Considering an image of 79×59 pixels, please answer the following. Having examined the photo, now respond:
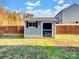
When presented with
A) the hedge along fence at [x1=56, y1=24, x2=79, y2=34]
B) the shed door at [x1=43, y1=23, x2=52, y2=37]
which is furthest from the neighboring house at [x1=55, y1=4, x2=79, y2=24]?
the shed door at [x1=43, y1=23, x2=52, y2=37]

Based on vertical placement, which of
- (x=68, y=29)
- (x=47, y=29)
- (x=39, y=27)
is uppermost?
(x=39, y=27)

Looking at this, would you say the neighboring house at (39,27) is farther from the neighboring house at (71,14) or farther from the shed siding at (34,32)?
the neighboring house at (71,14)

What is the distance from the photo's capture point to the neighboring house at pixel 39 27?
23922mm

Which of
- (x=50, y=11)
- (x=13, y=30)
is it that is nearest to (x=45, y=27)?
(x=13, y=30)

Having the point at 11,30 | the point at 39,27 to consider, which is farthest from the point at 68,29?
the point at 11,30

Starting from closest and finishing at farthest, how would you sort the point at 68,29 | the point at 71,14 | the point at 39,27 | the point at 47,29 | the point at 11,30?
the point at 47,29 → the point at 39,27 → the point at 11,30 → the point at 68,29 → the point at 71,14

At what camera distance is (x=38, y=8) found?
139 feet

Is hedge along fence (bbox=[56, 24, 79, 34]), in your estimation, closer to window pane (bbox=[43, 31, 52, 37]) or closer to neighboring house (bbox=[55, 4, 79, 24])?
window pane (bbox=[43, 31, 52, 37])

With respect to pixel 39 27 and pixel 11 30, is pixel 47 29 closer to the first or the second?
pixel 39 27

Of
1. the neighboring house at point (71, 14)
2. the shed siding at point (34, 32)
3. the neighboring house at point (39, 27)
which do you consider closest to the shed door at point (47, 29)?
the neighboring house at point (39, 27)

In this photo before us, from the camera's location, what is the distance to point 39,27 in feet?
79.1


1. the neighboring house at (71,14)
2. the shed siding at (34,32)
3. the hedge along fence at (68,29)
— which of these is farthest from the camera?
the neighboring house at (71,14)

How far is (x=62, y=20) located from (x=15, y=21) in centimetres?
1290

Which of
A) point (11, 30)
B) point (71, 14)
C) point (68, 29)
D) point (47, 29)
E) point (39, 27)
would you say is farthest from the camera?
point (71, 14)
